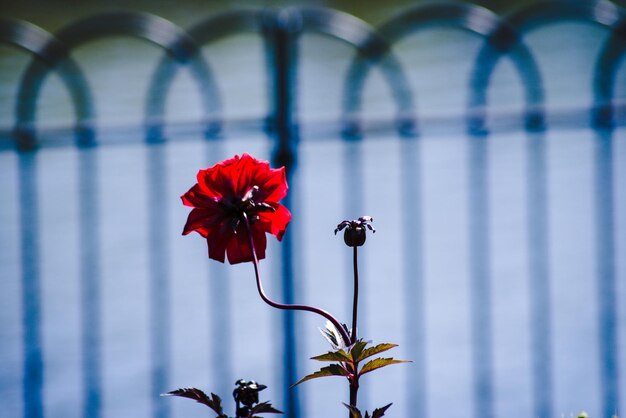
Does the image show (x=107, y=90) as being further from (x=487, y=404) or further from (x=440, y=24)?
(x=487, y=404)

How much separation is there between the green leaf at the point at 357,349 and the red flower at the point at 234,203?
15 cm

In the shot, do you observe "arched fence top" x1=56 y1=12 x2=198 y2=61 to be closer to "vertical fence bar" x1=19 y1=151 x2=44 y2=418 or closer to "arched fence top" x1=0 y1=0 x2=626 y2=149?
"arched fence top" x1=0 y1=0 x2=626 y2=149

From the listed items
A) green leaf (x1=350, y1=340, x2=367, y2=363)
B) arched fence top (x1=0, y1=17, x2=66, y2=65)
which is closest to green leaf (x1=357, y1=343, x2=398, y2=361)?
green leaf (x1=350, y1=340, x2=367, y2=363)

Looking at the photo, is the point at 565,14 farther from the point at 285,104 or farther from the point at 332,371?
the point at 332,371

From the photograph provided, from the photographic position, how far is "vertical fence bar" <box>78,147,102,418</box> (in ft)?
8.31

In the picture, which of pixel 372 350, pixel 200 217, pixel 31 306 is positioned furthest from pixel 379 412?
pixel 31 306

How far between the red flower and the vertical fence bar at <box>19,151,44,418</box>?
1899 mm

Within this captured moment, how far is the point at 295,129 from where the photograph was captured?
2381 millimetres

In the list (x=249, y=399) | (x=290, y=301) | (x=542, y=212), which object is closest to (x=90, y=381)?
(x=290, y=301)

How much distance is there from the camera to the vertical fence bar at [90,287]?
253 centimetres

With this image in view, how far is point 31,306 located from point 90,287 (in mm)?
208

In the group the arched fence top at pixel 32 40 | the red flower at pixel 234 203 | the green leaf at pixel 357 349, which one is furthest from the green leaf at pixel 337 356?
the arched fence top at pixel 32 40

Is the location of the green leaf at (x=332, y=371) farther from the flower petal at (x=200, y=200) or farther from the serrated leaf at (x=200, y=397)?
the flower petal at (x=200, y=200)

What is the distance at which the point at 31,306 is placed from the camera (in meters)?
2.60
